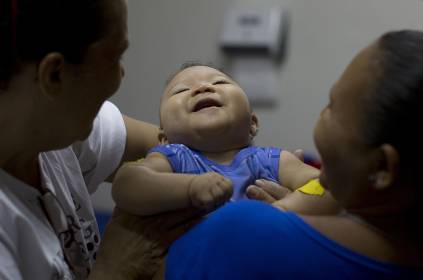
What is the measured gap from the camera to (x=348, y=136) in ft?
2.40

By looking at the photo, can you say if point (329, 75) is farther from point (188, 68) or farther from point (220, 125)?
point (220, 125)

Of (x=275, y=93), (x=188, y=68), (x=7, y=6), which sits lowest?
(x=275, y=93)

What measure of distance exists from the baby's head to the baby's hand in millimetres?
190

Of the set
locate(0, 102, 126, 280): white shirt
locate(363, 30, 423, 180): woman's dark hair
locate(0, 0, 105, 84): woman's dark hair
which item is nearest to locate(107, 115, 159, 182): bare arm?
locate(0, 102, 126, 280): white shirt

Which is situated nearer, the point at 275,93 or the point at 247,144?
the point at 247,144

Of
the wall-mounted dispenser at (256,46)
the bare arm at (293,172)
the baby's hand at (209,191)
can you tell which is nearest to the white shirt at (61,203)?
the baby's hand at (209,191)

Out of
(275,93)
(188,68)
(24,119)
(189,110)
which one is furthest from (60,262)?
(275,93)

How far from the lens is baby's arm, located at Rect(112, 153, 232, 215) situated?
954 millimetres

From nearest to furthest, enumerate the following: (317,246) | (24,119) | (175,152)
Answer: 1. (317,246)
2. (24,119)
3. (175,152)

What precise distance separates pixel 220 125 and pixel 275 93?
0.99 metres

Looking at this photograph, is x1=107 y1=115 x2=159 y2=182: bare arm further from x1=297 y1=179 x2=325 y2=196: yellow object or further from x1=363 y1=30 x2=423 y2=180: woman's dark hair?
x1=363 y1=30 x2=423 y2=180: woman's dark hair

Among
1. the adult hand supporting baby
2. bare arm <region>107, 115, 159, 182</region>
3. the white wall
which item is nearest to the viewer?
the adult hand supporting baby

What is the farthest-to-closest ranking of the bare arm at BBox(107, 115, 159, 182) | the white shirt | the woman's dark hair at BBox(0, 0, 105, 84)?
the bare arm at BBox(107, 115, 159, 182) → the white shirt → the woman's dark hair at BBox(0, 0, 105, 84)

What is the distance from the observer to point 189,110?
3.86ft
